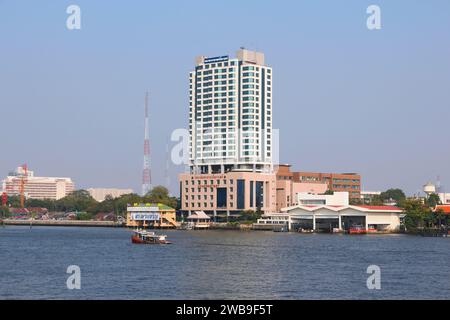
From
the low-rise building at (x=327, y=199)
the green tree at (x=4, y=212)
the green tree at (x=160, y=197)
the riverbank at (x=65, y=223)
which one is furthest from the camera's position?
the green tree at (x=4, y=212)

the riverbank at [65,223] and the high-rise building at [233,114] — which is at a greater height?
the high-rise building at [233,114]

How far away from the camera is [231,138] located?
145500 millimetres

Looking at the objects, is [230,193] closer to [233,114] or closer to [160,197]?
[233,114]

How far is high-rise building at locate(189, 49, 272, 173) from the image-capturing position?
5684 inches

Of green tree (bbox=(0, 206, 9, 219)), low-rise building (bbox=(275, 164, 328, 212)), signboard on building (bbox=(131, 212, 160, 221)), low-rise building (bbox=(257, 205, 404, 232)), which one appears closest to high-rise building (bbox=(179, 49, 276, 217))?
low-rise building (bbox=(275, 164, 328, 212))

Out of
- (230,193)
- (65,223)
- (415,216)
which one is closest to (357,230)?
(415,216)

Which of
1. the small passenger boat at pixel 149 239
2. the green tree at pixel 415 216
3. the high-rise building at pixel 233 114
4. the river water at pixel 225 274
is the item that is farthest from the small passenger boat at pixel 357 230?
the river water at pixel 225 274

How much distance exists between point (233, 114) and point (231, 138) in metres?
4.97

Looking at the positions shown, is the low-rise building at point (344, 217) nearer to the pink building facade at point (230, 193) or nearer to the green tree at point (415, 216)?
the green tree at point (415, 216)

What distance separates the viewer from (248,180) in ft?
456

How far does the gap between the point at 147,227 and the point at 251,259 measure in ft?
285

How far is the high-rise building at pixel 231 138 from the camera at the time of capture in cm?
14100
